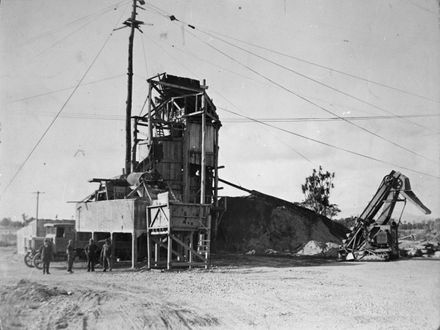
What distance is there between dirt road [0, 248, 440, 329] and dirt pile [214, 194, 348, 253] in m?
18.7

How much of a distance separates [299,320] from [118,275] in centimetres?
1147

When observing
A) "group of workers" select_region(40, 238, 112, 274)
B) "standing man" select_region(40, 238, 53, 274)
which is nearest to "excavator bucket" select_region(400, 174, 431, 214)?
"group of workers" select_region(40, 238, 112, 274)

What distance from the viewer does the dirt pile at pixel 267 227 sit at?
37.0m

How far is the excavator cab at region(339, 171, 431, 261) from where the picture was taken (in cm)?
2502

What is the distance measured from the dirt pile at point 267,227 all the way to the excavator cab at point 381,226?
10024mm

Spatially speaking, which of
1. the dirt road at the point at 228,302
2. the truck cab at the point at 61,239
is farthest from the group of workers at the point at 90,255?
the truck cab at the point at 61,239

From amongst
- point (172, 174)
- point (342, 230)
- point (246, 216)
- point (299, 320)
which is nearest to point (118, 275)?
point (299, 320)

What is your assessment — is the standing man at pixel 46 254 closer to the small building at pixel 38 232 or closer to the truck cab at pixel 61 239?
the small building at pixel 38 232

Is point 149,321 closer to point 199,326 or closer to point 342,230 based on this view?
point 199,326

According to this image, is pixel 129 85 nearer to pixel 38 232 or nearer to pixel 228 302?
pixel 38 232

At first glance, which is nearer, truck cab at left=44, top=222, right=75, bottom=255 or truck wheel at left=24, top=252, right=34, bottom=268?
truck wheel at left=24, top=252, right=34, bottom=268

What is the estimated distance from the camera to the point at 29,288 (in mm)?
13852

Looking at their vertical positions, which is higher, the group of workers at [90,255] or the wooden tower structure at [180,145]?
the wooden tower structure at [180,145]

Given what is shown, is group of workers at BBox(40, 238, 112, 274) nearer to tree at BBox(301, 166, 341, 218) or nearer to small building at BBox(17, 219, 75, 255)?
small building at BBox(17, 219, 75, 255)
